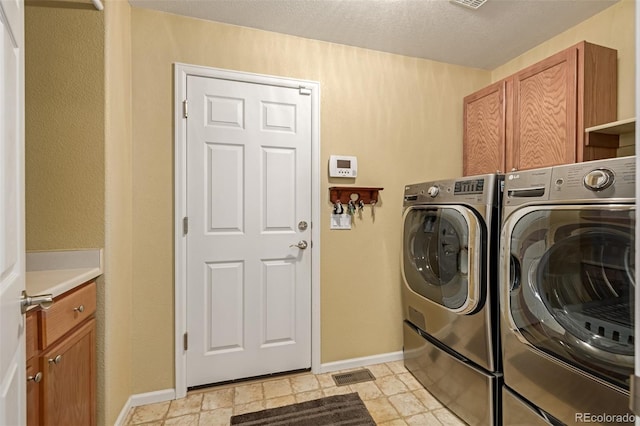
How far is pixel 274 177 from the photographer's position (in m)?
2.04

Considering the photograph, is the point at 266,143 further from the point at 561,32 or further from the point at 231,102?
the point at 561,32

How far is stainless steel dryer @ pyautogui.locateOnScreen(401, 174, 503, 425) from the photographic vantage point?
5.00 feet

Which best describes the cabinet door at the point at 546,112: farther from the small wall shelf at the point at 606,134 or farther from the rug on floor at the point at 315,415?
the rug on floor at the point at 315,415

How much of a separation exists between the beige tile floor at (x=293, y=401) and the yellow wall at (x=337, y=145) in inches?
6.4

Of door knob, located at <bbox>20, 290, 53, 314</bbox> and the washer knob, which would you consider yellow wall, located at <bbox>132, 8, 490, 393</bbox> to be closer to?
door knob, located at <bbox>20, 290, 53, 314</bbox>

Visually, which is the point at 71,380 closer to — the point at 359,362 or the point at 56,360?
the point at 56,360

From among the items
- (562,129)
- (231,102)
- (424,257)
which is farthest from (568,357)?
(231,102)

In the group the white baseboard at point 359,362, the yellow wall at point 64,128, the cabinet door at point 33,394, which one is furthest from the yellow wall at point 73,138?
the white baseboard at point 359,362

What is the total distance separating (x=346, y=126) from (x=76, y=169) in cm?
159

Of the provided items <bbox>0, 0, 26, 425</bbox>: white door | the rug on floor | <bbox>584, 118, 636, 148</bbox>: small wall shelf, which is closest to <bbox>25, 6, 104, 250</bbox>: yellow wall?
<bbox>0, 0, 26, 425</bbox>: white door

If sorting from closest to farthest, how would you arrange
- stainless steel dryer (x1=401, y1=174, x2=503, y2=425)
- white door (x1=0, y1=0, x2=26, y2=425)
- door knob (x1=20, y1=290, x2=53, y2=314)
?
white door (x1=0, y1=0, x2=26, y2=425) → door knob (x1=20, y1=290, x2=53, y2=314) → stainless steel dryer (x1=401, y1=174, x2=503, y2=425)

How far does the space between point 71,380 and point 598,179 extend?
2140mm

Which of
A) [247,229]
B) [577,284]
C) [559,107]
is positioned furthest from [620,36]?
[247,229]

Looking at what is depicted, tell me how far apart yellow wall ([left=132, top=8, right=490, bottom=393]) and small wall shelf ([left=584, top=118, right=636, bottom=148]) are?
90cm
